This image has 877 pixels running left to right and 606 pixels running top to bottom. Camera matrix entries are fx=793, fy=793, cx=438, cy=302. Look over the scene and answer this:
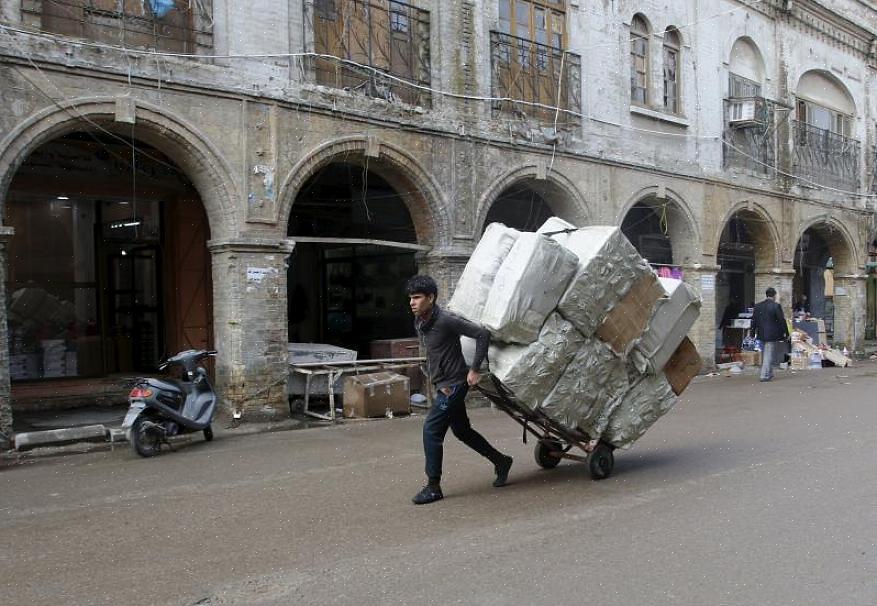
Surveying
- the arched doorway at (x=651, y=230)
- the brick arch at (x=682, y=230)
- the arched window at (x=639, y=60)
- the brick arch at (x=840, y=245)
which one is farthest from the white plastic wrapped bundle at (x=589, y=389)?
the brick arch at (x=840, y=245)

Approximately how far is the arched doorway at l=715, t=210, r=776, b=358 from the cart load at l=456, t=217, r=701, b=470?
13242mm

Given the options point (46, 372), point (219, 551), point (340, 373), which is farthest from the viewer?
point (46, 372)

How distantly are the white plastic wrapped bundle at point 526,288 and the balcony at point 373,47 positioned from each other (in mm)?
6484

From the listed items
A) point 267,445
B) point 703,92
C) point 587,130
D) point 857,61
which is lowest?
point 267,445

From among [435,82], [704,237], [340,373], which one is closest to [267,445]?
[340,373]

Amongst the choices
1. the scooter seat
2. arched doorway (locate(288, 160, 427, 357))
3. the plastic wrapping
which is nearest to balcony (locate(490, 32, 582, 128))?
arched doorway (locate(288, 160, 427, 357))

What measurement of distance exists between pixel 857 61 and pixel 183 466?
23064mm

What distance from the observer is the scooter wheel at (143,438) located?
27.0 ft

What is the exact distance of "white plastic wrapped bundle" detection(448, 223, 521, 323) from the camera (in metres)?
6.20

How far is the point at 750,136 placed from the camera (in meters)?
19.3

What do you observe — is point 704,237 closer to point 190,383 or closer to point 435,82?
point 435,82

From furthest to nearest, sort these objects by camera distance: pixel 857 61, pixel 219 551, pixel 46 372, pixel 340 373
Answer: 1. pixel 857 61
2. pixel 46 372
3. pixel 340 373
4. pixel 219 551

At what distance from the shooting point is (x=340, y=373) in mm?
11312

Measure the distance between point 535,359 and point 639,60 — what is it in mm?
12287
